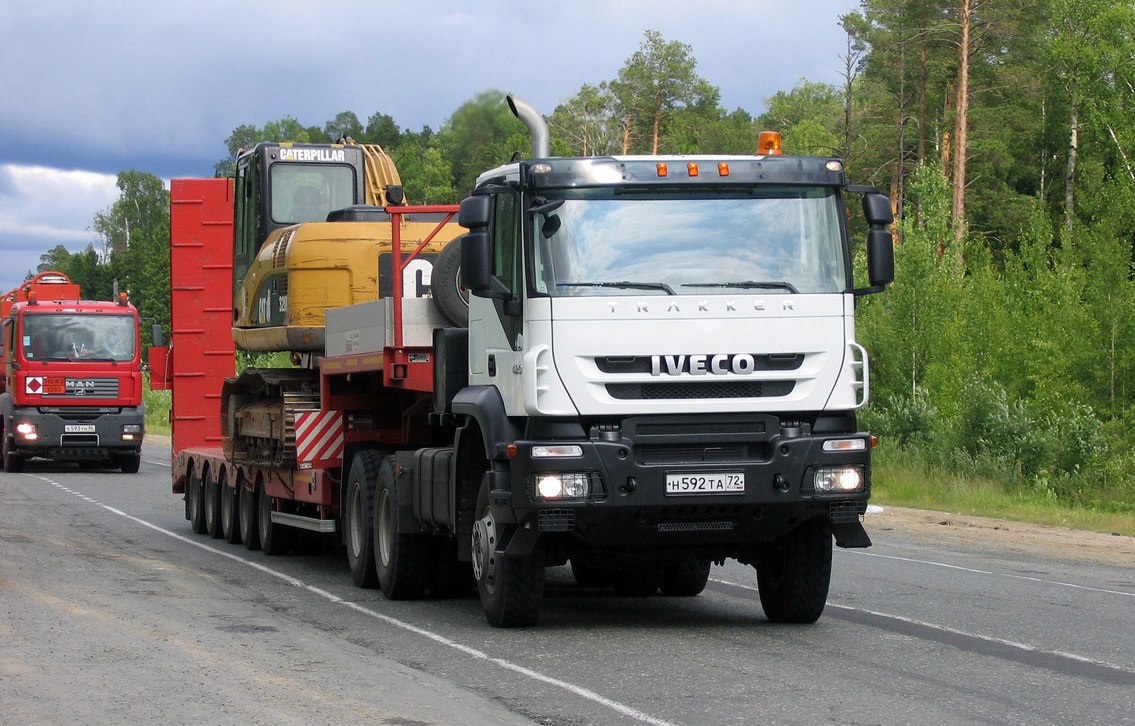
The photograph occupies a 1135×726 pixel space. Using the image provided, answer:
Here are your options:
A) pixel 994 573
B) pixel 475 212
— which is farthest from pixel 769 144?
pixel 994 573

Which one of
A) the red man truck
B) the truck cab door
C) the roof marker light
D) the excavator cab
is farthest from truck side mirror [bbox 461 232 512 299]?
the red man truck

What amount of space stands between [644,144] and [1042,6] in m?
28.7

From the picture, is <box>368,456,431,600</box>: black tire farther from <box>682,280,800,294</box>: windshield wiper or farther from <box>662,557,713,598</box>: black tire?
<box>682,280,800,294</box>: windshield wiper

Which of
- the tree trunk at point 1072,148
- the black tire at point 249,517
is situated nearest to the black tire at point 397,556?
the black tire at point 249,517

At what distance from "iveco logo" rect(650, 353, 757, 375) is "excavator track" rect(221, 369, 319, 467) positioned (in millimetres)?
5848

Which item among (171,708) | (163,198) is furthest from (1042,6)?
(163,198)

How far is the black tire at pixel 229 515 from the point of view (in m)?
19.0

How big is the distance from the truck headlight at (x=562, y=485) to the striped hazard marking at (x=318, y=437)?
5196 millimetres

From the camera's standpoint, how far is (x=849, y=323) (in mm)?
11008

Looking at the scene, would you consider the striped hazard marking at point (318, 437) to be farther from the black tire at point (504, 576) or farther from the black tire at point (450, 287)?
the black tire at point (504, 576)

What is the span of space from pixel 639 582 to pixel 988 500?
41.3ft

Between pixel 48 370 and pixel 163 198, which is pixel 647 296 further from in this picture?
pixel 163 198

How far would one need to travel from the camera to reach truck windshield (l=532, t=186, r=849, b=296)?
10750 mm

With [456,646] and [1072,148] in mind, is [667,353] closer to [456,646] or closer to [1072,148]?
[456,646]
